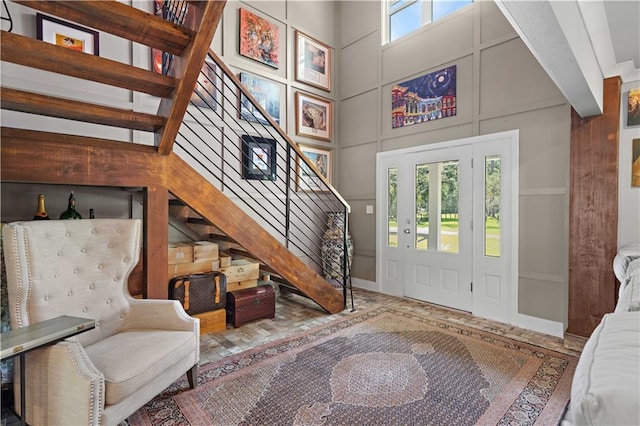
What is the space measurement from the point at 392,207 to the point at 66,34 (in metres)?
3.98

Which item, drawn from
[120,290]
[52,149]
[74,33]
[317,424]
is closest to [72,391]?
[120,290]

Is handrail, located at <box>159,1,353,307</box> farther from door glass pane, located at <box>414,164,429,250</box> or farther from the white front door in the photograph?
door glass pane, located at <box>414,164,429,250</box>

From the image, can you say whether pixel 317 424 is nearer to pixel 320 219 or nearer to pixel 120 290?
pixel 120 290

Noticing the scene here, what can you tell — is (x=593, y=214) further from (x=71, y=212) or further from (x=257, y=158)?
(x=71, y=212)

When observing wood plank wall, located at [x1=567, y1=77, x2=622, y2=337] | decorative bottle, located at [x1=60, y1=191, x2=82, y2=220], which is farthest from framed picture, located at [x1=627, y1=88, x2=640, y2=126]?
decorative bottle, located at [x1=60, y1=191, x2=82, y2=220]

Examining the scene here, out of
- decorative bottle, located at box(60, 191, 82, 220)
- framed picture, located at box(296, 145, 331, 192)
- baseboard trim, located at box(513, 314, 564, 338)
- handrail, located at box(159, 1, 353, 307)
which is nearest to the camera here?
decorative bottle, located at box(60, 191, 82, 220)

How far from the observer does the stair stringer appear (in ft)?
7.92

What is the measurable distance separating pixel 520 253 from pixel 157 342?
3.42 meters

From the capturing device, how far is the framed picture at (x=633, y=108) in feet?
8.91

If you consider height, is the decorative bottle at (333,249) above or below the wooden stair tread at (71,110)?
below

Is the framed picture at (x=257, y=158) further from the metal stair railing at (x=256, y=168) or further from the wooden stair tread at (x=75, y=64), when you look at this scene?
the wooden stair tread at (x=75, y=64)

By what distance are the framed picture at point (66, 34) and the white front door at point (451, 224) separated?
3.51 meters

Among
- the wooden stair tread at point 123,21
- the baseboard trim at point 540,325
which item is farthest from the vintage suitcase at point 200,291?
the baseboard trim at point 540,325

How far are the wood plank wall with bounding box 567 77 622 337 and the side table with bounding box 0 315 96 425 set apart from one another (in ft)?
12.4
